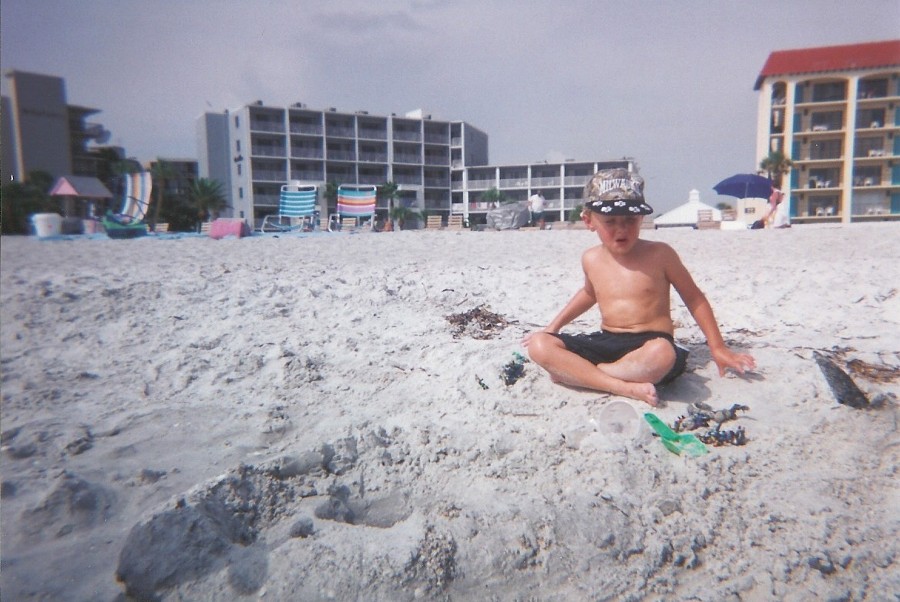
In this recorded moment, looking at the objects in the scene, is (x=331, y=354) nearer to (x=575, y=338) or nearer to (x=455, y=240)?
(x=575, y=338)

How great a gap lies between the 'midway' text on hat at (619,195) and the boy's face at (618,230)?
0.05 metres

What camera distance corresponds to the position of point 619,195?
2.28m

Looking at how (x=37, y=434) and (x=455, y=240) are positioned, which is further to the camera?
(x=455, y=240)

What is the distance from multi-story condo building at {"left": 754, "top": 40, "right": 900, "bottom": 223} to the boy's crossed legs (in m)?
32.0

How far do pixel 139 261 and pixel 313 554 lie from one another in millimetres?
4247

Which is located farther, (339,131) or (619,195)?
(339,131)

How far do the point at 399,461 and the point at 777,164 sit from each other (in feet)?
112

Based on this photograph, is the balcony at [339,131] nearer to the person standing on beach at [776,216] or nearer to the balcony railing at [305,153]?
the balcony railing at [305,153]

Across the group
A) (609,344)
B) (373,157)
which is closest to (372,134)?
(373,157)

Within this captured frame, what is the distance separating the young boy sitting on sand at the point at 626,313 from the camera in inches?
87.8

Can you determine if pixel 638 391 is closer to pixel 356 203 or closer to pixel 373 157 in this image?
pixel 356 203

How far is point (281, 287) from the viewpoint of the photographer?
393cm

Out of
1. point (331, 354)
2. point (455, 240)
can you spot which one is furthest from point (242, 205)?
point (331, 354)

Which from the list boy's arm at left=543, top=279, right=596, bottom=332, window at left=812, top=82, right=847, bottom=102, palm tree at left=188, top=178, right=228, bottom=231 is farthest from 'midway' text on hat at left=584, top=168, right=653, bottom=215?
window at left=812, top=82, right=847, bottom=102
